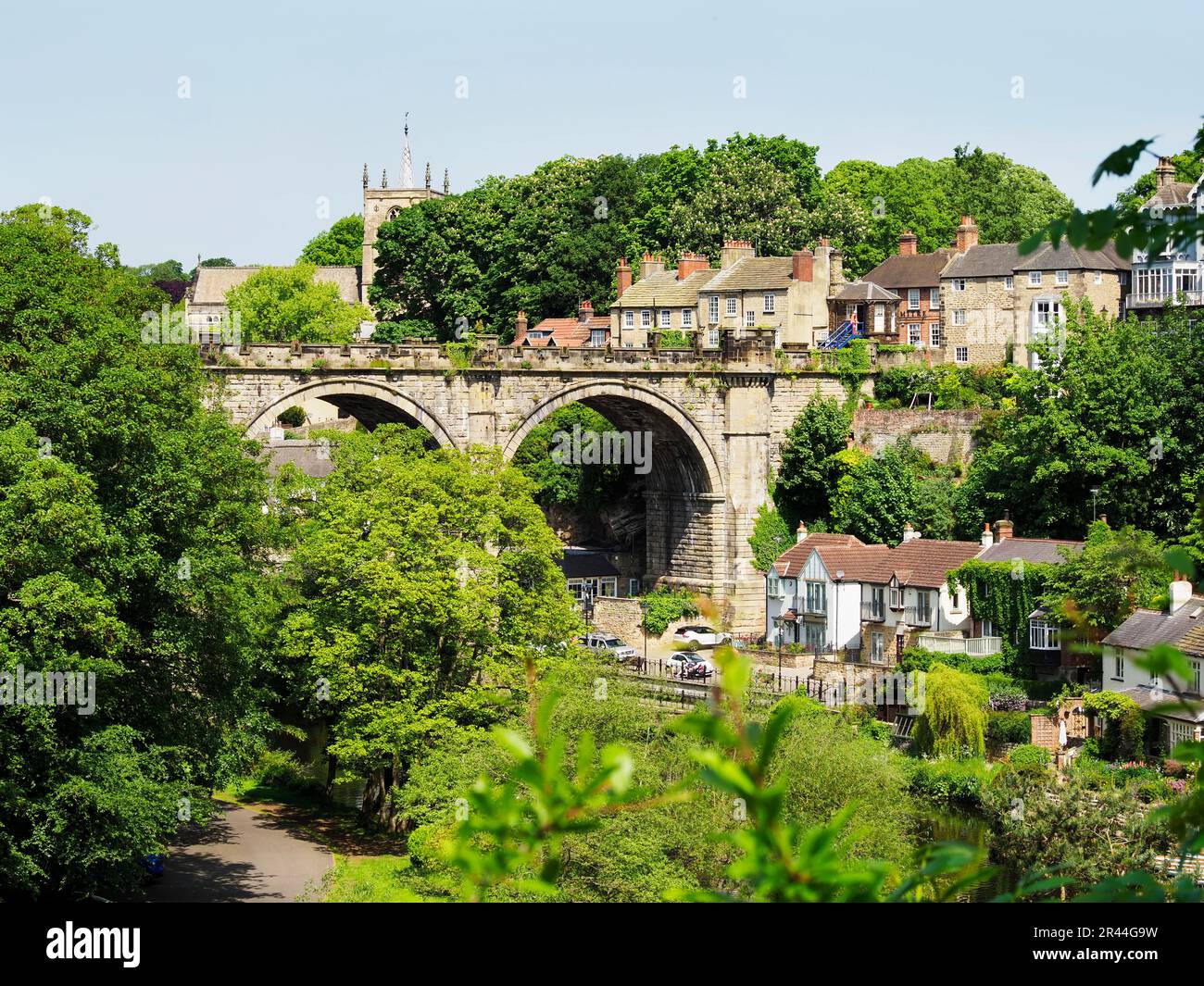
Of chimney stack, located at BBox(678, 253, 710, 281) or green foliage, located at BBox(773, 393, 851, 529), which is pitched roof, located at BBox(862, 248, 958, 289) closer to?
chimney stack, located at BBox(678, 253, 710, 281)

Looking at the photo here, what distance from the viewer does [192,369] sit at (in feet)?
105

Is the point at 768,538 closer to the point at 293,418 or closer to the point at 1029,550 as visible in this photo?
the point at 1029,550

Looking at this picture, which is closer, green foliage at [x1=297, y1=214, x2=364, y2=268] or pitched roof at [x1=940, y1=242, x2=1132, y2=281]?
pitched roof at [x1=940, y1=242, x2=1132, y2=281]

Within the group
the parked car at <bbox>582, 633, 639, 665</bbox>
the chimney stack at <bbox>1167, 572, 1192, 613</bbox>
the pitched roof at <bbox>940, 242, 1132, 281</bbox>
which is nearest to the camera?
the chimney stack at <bbox>1167, 572, 1192, 613</bbox>

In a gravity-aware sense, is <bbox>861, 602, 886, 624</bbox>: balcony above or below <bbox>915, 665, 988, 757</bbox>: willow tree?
above

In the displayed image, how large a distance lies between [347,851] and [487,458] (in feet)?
40.5

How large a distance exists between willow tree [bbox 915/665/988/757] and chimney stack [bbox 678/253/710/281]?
1207 inches

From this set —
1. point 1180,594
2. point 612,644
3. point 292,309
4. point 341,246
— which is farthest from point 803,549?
point 341,246

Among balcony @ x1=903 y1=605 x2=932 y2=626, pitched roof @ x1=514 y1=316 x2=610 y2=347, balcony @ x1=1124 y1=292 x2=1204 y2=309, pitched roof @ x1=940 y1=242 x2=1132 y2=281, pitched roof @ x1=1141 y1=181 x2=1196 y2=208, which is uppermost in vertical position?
pitched roof @ x1=1141 y1=181 x2=1196 y2=208

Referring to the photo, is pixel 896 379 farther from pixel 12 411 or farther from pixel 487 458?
pixel 12 411

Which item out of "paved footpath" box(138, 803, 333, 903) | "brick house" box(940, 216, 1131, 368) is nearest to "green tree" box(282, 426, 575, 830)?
"paved footpath" box(138, 803, 333, 903)

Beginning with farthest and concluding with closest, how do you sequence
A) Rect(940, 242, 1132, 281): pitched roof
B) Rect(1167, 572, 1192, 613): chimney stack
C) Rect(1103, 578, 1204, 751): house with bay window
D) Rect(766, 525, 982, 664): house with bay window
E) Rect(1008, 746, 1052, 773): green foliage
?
1. Rect(940, 242, 1132, 281): pitched roof
2. Rect(766, 525, 982, 664): house with bay window
3. Rect(1167, 572, 1192, 613): chimney stack
4. Rect(1008, 746, 1052, 773): green foliage
5. Rect(1103, 578, 1204, 751): house with bay window

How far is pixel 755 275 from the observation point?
64.5 m

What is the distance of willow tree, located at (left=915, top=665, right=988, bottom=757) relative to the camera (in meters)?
39.6
